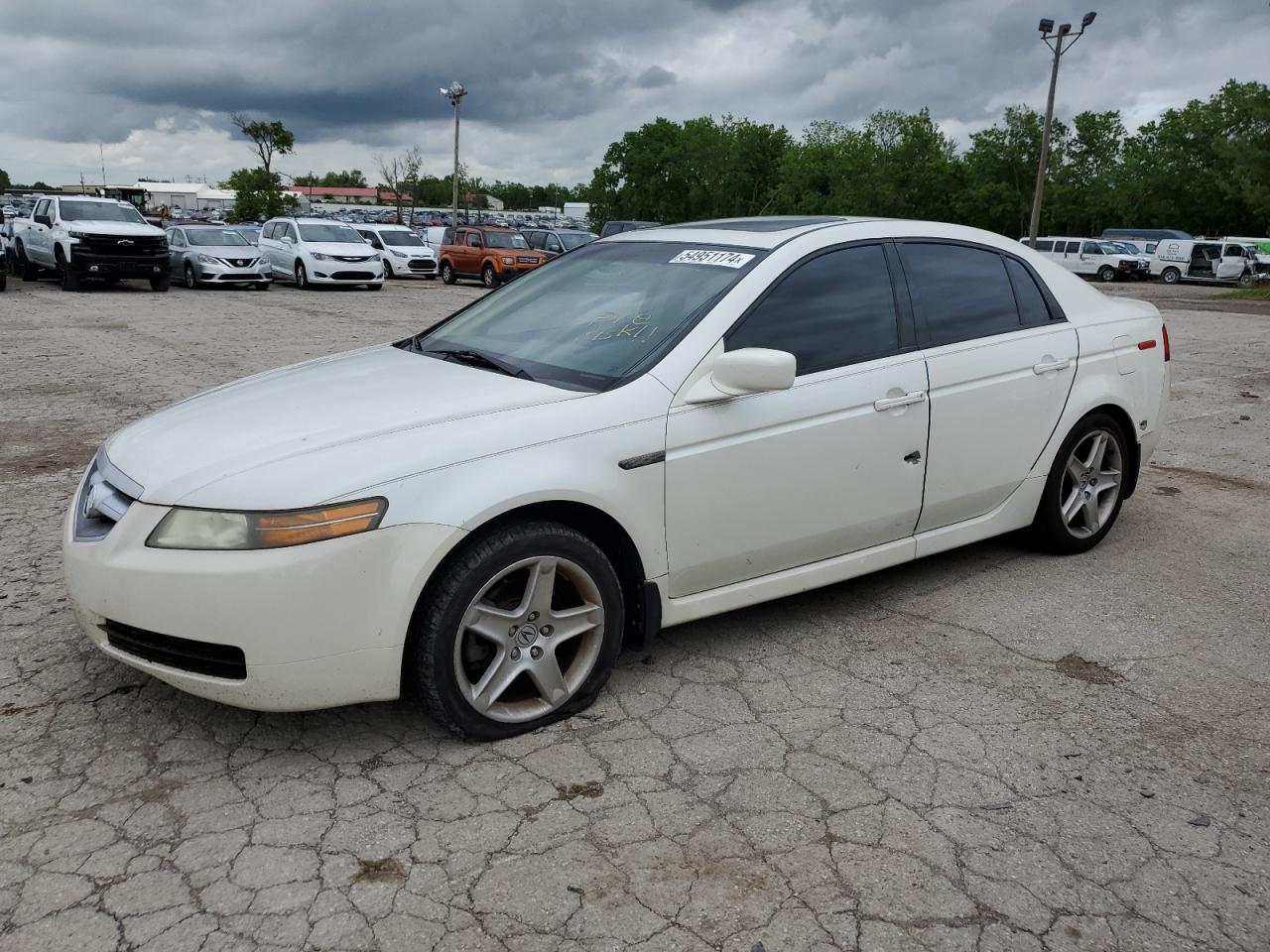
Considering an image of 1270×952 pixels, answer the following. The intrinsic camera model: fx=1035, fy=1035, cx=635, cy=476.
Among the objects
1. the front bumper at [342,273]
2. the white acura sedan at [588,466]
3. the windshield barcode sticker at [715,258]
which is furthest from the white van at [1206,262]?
the windshield barcode sticker at [715,258]

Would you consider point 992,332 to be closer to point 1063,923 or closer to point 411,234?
point 1063,923

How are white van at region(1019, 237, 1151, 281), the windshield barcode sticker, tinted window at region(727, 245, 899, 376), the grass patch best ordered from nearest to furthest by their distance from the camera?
tinted window at region(727, 245, 899, 376), the windshield barcode sticker, the grass patch, white van at region(1019, 237, 1151, 281)

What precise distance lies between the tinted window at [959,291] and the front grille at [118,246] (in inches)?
796

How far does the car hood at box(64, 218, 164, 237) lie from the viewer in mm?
20634

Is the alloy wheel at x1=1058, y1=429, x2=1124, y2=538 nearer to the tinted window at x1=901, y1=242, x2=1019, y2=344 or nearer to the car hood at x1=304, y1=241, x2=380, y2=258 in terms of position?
the tinted window at x1=901, y1=242, x2=1019, y2=344

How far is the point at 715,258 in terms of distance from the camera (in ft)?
12.9

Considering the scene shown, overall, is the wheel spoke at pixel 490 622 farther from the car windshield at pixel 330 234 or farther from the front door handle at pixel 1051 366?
the car windshield at pixel 330 234

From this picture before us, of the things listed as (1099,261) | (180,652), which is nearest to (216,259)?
(180,652)

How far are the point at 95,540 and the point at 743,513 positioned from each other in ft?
6.72

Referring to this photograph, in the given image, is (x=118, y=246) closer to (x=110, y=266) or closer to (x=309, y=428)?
(x=110, y=266)

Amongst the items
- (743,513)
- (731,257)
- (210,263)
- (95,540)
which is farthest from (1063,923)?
(210,263)

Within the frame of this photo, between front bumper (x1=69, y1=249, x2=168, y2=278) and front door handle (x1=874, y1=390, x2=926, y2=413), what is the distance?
20.5m

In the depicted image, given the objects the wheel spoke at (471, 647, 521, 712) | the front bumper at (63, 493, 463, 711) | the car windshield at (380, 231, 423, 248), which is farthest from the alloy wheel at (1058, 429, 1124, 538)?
the car windshield at (380, 231, 423, 248)

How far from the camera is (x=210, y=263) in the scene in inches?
896
